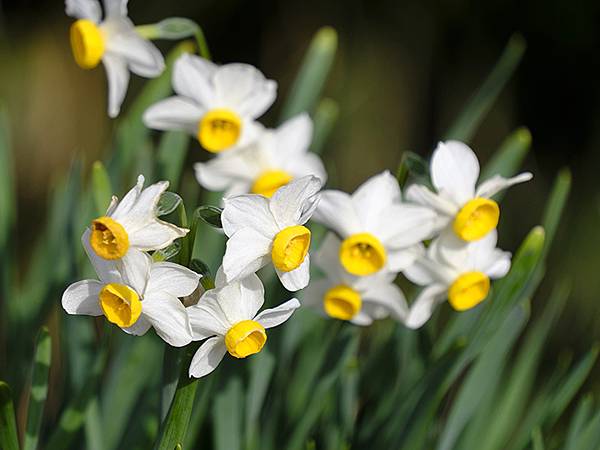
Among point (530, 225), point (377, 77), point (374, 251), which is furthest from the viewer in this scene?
point (377, 77)

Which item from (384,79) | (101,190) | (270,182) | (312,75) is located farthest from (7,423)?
(384,79)

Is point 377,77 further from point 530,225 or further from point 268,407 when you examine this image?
point 268,407

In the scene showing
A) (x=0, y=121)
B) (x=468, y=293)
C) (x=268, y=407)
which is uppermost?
(x=468, y=293)

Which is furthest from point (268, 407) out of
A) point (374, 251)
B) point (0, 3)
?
point (0, 3)

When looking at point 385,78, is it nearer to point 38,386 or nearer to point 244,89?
point 244,89

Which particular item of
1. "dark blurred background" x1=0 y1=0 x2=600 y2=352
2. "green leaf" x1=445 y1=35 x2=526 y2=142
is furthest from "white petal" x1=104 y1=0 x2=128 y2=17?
"dark blurred background" x1=0 y1=0 x2=600 y2=352

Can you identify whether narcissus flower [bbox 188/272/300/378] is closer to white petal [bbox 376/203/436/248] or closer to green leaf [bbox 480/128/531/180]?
white petal [bbox 376/203/436/248]
